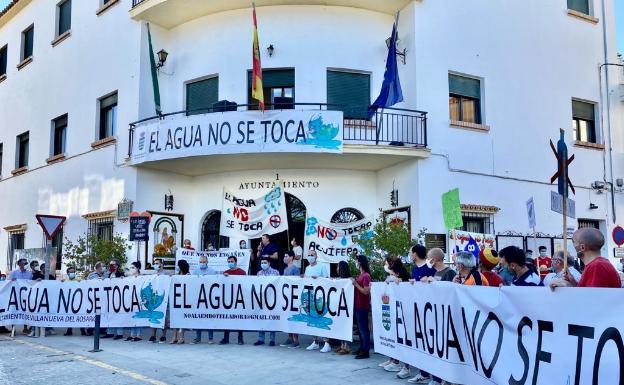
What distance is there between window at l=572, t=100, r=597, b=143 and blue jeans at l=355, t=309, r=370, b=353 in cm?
1133

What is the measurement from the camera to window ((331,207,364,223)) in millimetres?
15375

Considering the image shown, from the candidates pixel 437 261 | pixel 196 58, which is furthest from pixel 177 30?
pixel 437 261

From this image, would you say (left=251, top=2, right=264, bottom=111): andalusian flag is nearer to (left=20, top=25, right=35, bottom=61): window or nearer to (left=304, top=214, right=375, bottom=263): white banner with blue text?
(left=304, top=214, right=375, bottom=263): white banner with blue text

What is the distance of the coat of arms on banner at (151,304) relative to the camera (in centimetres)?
1123

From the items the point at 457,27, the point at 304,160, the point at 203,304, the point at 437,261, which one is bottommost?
the point at 203,304

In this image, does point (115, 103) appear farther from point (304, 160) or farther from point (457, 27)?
point (457, 27)

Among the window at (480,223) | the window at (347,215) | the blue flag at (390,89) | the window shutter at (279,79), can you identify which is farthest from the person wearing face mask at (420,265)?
the window shutter at (279,79)

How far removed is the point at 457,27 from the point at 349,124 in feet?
13.2

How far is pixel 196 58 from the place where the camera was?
16.6m

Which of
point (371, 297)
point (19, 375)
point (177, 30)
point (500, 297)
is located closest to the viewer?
point (500, 297)

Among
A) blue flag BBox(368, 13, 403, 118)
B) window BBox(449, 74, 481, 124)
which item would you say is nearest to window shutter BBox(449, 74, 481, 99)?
window BBox(449, 74, 481, 124)

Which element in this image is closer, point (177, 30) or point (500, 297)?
point (500, 297)

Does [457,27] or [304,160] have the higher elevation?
[457,27]

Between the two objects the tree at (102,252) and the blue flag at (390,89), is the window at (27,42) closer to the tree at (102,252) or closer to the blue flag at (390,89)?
the tree at (102,252)
